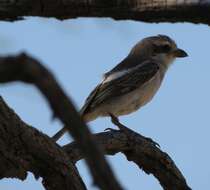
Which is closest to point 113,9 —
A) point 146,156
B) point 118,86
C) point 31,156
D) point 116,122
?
point 31,156

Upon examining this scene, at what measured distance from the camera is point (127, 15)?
12.4 ft

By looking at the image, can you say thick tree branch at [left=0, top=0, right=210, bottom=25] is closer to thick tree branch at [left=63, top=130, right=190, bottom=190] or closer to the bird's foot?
thick tree branch at [left=63, top=130, right=190, bottom=190]

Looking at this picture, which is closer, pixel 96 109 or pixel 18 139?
pixel 18 139

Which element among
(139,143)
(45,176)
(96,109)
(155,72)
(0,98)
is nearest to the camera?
(0,98)

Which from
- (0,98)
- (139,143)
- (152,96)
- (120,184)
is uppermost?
(120,184)

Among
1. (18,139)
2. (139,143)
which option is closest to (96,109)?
(139,143)

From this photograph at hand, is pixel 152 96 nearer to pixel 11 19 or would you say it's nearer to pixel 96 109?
pixel 96 109

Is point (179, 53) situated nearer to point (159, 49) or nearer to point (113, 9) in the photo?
point (159, 49)

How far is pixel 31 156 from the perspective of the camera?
11.1 feet

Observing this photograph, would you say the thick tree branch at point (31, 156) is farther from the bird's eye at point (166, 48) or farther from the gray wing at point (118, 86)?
the bird's eye at point (166, 48)

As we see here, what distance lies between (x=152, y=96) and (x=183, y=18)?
9.75 ft

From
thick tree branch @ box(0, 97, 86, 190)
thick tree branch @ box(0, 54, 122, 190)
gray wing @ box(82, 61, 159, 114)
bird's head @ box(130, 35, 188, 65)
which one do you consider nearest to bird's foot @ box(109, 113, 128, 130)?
gray wing @ box(82, 61, 159, 114)

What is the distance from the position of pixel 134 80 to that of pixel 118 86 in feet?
0.74

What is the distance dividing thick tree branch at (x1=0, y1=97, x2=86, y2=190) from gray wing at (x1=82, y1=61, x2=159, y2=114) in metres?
2.90
